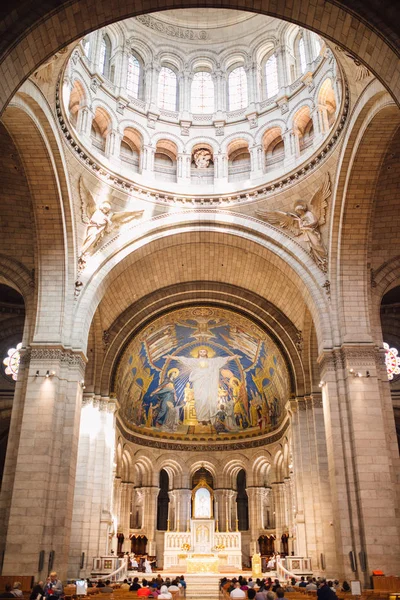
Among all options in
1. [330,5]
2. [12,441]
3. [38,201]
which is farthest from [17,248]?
[330,5]

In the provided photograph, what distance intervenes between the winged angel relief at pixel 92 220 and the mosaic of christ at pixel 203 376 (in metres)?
7.78

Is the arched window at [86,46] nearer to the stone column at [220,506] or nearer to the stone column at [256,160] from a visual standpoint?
the stone column at [256,160]

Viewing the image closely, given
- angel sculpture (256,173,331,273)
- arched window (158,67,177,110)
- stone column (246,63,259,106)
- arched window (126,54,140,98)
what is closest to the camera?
angel sculpture (256,173,331,273)

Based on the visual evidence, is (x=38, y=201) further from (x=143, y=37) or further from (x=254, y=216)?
(x=143, y=37)

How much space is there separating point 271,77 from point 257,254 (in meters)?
Result: 8.48

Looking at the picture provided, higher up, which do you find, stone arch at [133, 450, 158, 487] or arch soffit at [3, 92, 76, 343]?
arch soffit at [3, 92, 76, 343]

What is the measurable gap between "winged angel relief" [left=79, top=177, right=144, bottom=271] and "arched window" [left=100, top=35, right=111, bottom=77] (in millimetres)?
6513

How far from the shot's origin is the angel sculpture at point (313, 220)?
20.2 m

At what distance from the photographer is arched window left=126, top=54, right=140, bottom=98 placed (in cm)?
2509

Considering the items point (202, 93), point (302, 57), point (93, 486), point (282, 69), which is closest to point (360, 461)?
point (93, 486)

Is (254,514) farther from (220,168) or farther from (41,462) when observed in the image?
(220,168)

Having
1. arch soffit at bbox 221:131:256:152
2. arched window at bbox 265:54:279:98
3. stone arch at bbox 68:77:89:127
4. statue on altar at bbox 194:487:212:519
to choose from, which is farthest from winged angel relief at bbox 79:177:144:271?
statue on altar at bbox 194:487:212:519

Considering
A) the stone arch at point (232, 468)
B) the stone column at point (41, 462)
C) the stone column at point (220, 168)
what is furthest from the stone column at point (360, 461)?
the stone arch at point (232, 468)

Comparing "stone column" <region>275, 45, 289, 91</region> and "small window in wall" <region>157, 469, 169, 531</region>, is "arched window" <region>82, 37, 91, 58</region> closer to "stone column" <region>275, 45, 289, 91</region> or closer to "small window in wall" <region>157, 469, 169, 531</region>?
"stone column" <region>275, 45, 289, 91</region>
